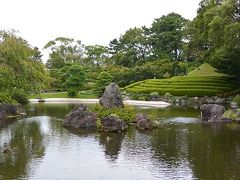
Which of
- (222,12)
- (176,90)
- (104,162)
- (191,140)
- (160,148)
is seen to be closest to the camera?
(104,162)

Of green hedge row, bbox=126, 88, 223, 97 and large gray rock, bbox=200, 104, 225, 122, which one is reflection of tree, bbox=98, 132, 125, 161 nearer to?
large gray rock, bbox=200, 104, 225, 122

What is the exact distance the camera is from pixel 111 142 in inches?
1196

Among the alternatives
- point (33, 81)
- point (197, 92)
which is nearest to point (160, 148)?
point (33, 81)

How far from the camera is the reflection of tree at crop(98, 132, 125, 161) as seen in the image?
26413 mm

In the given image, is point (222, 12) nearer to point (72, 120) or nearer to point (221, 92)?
point (221, 92)

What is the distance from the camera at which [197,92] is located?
66625 mm

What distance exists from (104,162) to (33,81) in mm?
20797

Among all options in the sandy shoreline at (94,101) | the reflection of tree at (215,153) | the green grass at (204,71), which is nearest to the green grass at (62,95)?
the sandy shoreline at (94,101)

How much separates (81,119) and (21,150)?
439 inches

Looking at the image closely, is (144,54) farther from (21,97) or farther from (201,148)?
(201,148)

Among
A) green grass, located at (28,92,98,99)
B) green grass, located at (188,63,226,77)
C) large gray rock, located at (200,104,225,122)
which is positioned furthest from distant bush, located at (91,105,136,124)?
green grass, located at (188,63,226,77)

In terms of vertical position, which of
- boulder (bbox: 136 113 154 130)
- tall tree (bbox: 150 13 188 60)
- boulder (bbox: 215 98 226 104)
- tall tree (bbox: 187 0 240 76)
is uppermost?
tall tree (bbox: 150 13 188 60)

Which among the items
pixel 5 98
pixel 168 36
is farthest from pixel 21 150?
pixel 168 36

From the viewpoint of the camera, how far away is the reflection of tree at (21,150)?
21969 millimetres
